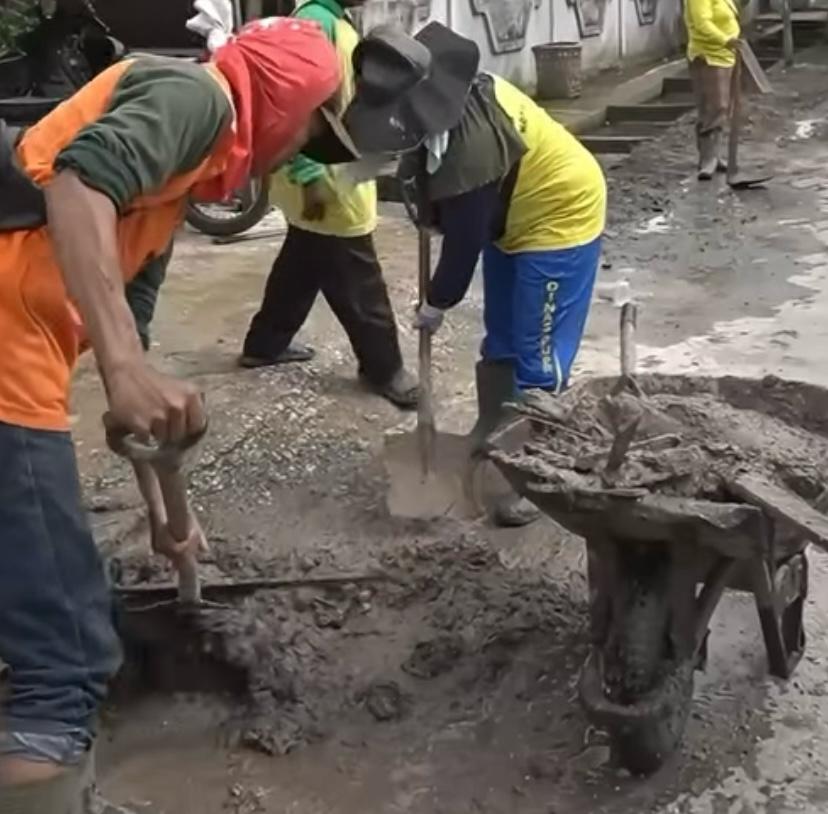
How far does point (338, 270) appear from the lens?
5.85 m

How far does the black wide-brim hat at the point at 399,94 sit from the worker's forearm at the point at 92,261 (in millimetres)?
1326

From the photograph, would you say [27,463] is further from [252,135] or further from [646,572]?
[646,572]

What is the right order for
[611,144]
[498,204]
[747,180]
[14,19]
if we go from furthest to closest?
[611,144]
[747,180]
[14,19]
[498,204]

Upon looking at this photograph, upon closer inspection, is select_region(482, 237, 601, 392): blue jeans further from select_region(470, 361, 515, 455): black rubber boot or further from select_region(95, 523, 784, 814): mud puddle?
select_region(95, 523, 784, 814): mud puddle

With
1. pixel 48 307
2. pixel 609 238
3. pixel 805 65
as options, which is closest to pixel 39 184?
pixel 48 307

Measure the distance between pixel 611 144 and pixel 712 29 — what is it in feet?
5.07

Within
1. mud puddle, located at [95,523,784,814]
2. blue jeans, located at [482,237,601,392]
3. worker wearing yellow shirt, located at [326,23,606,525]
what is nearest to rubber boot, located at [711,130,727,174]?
worker wearing yellow shirt, located at [326,23,606,525]

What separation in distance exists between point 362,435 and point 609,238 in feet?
11.8

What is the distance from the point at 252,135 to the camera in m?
2.84

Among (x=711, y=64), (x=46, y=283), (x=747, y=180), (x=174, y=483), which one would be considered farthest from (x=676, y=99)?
(x=46, y=283)

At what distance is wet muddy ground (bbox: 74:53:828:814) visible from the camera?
352cm

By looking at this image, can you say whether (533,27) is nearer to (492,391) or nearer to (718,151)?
(718,151)

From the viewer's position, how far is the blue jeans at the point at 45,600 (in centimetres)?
259

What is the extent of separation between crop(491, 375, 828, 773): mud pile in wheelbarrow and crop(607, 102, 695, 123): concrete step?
9.60 meters
